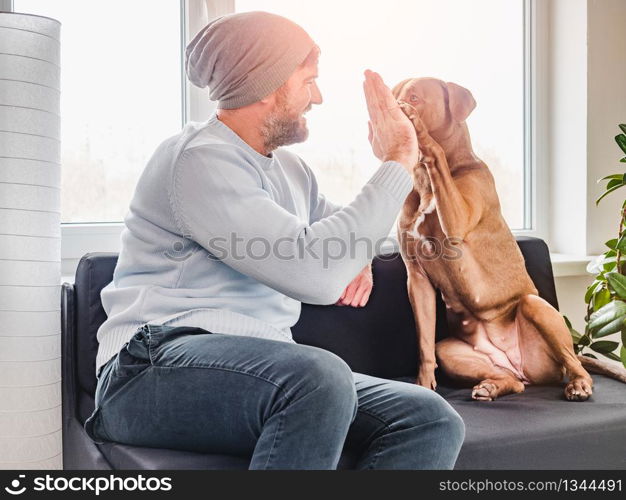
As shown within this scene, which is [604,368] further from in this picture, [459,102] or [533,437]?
[459,102]

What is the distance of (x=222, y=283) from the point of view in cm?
145

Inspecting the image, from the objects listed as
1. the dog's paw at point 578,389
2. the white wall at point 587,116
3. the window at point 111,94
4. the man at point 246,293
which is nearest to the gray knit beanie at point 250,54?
the man at point 246,293

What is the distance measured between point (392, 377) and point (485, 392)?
273 millimetres

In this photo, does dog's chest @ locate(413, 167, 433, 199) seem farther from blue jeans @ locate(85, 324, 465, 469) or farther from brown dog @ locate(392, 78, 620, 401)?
blue jeans @ locate(85, 324, 465, 469)

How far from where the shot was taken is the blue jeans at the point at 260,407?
1.19 metres

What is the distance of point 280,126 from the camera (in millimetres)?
1535

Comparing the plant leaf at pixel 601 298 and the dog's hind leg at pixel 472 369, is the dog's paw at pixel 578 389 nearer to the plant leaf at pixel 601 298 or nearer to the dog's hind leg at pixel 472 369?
the dog's hind leg at pixel 472 369

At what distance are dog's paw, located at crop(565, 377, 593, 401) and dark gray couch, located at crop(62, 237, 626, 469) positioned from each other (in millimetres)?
20

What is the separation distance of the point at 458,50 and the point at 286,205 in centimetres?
147

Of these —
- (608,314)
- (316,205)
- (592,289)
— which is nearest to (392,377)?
(316,205)

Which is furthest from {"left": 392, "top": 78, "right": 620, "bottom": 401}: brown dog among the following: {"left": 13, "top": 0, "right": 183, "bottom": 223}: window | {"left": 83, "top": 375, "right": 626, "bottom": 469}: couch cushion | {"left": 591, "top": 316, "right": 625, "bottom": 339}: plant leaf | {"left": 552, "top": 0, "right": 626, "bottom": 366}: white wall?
{"left": 552, "top": 0, "right": 626, "bottom": 366}: white wall

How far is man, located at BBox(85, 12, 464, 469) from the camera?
1229 millimetres

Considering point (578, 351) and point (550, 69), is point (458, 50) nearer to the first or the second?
point (550, 69)
